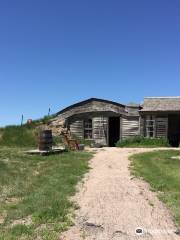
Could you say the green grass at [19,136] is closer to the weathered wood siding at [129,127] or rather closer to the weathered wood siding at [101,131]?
the weathered wood siding at [101,131]

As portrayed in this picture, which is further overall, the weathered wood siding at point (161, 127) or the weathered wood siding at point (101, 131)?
the weathered wood siding at point (101, 131)

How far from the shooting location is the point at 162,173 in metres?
19.1

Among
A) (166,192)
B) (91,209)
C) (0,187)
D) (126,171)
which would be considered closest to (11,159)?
(126,171)

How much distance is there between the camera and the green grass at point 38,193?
9867mm

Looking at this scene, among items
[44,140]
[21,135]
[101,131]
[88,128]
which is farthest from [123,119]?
[44,140]

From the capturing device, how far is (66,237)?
9281mm

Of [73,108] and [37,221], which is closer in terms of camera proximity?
[37,221]

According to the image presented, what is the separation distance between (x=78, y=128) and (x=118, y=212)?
25837 millimetres

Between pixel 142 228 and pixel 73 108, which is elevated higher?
pixel 73 108

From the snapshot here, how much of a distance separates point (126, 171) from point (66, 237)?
1022 cm

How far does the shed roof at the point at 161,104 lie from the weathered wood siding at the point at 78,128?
5166mm

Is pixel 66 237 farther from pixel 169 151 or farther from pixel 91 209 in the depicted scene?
pixel 169 151

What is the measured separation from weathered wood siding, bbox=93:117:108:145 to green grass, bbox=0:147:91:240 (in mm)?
12196

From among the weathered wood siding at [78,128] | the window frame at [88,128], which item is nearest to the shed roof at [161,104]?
the window frame at [88,128]
